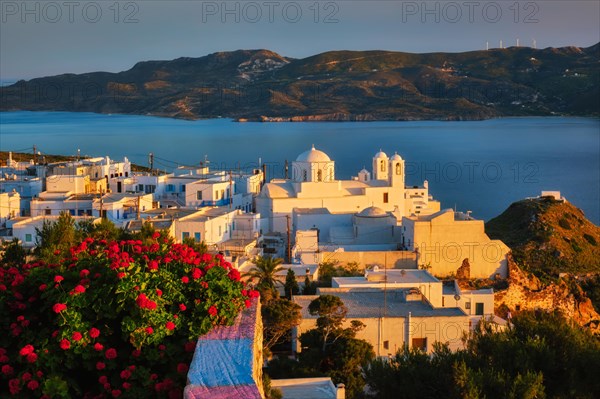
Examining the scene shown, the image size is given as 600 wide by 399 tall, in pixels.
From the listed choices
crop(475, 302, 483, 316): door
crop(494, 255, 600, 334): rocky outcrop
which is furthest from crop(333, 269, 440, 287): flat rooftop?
crop(494, 255, 600, 334): rocky outcrop

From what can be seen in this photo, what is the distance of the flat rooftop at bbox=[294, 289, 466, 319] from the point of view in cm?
1394

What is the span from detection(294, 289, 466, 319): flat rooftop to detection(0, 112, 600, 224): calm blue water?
32.5 meters

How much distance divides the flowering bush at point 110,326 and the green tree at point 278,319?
584 cm

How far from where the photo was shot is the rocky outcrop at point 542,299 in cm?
2044

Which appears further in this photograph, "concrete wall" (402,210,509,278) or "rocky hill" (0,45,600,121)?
"rocky hill" (0,45,600,121)

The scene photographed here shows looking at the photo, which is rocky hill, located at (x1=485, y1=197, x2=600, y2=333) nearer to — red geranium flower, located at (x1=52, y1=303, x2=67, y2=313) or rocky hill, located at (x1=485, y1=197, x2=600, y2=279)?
rocky hill, located at (x1=485, y1=197, x2=600, y2=279)

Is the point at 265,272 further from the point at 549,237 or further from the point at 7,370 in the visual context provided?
the point at 549,237

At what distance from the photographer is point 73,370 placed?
546cm

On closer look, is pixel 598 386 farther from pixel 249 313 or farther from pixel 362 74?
pixel 362 74

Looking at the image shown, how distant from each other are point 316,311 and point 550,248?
17.1 meters

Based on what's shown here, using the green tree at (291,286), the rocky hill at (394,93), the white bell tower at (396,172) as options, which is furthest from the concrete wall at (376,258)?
the rocky hill at (394,93)

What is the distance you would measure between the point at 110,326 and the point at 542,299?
17.4 metres

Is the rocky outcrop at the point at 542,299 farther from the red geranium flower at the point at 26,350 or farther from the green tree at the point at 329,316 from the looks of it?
the red geranium flower at the point at 26,350

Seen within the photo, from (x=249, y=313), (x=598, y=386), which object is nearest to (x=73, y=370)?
(x=249, y=313)
